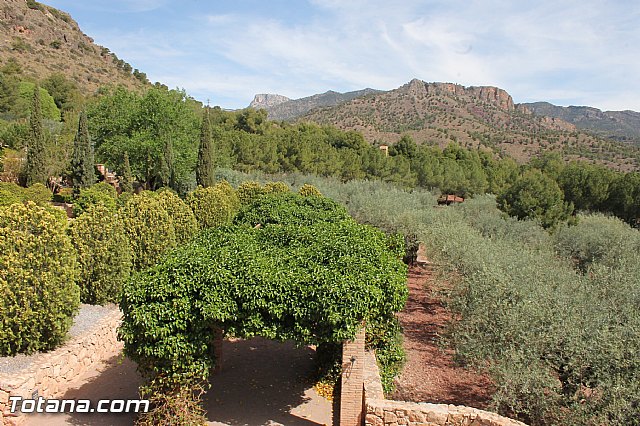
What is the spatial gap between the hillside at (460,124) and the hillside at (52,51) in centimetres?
3257

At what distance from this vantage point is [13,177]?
2809cm

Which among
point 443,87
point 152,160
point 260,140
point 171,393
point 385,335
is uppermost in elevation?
point 443,87

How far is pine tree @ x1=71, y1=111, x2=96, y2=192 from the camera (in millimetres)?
28016

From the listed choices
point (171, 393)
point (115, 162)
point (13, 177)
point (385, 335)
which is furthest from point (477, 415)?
point (13, 177)

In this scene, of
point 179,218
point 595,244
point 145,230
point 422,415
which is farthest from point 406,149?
point 422,415

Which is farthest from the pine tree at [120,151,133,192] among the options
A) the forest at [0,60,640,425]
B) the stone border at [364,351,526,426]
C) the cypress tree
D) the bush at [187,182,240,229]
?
the stone border at [364,351,526,426]

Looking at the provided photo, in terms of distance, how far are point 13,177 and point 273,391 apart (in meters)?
27.0

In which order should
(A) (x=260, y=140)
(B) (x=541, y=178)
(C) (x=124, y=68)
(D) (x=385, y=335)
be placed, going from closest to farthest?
(D) (x=385, y=335)
(B) (x=541, y=178)
(A) (x=260, y=140)
(C) (x=124, y=68)

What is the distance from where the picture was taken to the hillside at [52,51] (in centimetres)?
6034

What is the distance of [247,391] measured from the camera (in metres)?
8.62

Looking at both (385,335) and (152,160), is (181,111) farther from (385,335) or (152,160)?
(385,335)

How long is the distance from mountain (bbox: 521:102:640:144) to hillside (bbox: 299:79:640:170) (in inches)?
620

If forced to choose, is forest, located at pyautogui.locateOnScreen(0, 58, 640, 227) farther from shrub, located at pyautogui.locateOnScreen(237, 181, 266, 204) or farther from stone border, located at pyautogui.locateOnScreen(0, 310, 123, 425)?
stone border, located at pyautogui.locateOnScreen(0, 310, 123, 425)

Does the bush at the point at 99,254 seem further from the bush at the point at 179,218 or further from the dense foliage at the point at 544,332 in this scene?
the dense foliage at the point at 544,332
